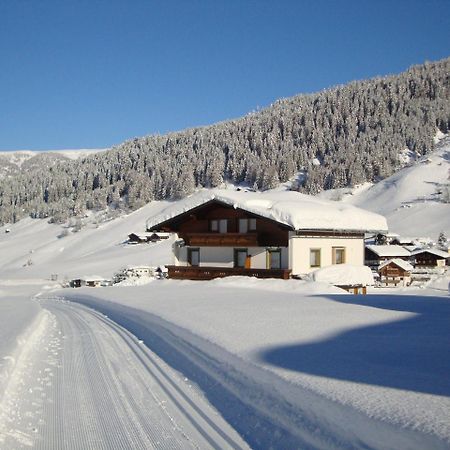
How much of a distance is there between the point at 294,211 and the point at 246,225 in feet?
14.4

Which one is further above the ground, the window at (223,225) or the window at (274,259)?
the window at (223,225)

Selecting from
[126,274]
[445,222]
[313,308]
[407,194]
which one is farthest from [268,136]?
[313,308]

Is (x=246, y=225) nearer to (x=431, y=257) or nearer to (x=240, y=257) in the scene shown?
(x=240, y=257)

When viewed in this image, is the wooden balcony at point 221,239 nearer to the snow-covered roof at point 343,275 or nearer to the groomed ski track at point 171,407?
the snow-covered roof at point 343,275

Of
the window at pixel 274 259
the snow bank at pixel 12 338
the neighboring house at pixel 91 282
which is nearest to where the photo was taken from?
the snow bank at pixel 12 338

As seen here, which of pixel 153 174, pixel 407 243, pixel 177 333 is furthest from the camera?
pixel 153 174

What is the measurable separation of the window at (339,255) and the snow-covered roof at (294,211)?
149 centimetres

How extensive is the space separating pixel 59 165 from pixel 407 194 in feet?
430

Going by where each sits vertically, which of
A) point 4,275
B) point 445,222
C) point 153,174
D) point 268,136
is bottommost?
point 4,275

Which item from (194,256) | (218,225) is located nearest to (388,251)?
(218,225)

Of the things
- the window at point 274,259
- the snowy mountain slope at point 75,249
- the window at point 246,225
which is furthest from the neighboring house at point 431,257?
the window at point 274,259

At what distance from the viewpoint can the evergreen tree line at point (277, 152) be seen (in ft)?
438

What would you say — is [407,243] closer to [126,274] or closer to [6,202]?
[126,274]

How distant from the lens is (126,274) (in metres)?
57.8
